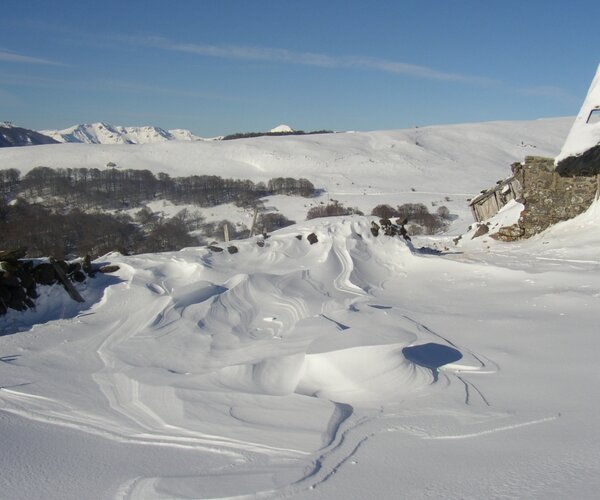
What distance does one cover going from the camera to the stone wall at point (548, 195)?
39.3ft

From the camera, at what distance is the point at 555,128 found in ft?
236

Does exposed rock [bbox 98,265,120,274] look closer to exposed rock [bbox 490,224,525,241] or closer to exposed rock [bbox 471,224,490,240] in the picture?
exposed rock [bbox 490,224,525,241]

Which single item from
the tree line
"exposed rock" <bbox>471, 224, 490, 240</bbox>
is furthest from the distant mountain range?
"exposed rock" <bbox>471, 224, 490, 240</bbox>

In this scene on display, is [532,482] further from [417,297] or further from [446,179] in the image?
[446,179]

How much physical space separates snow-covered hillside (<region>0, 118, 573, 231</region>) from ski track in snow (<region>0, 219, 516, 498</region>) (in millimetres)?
23710

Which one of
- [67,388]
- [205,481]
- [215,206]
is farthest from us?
[215,206]

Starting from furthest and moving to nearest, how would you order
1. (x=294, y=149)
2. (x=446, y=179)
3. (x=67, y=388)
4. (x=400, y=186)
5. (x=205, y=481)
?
(x=294, y=149) < (x=446, y=179) < (x=400, y=186) < (x=67, y=388) < (x=205, y=481)

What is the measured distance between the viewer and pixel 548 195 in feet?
41.2

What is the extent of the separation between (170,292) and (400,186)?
38.5 metres

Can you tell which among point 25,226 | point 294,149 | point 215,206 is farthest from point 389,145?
point 25,226

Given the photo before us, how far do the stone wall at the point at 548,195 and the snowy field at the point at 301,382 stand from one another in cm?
356

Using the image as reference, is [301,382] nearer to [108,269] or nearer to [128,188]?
[108,269]

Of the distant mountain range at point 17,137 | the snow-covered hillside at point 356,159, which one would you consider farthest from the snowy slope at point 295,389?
the distant mountain range at point 17,137

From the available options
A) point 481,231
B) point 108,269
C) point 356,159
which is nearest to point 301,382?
point 108,269
